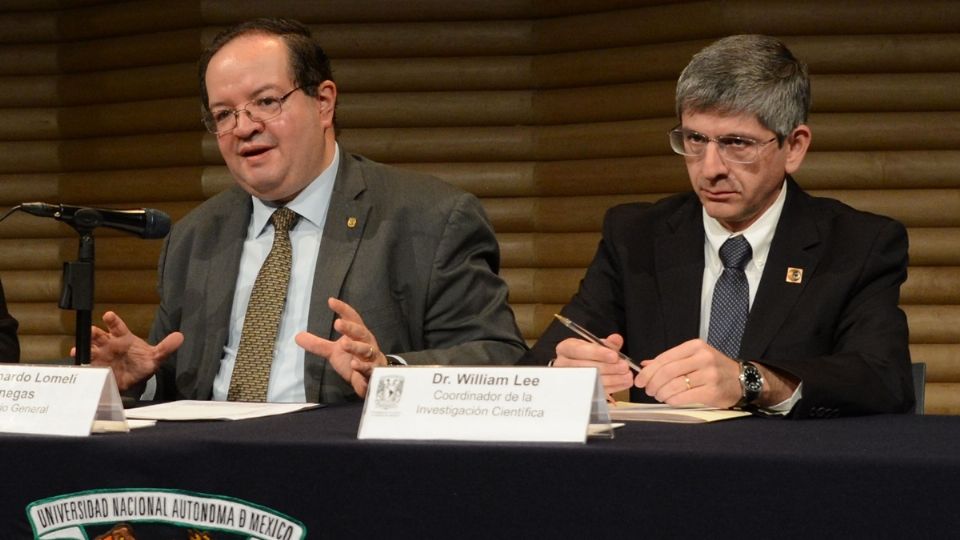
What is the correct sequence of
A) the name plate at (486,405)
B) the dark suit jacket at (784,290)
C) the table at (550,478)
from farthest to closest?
the dark suit jacket at (784,290) → the name plate at (486,405) → the table at (550,478)

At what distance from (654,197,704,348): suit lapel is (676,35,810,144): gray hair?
11.8 inches

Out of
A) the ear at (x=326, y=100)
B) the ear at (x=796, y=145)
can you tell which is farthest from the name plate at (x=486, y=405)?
the ear at (x=326, y=100)

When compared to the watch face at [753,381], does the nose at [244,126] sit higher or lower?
higher

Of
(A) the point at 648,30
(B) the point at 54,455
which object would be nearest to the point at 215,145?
(A) the point at 648,30

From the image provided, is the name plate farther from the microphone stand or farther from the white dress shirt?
the white dress shirt

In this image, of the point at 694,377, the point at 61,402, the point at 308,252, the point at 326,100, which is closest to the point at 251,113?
the point at 326,100

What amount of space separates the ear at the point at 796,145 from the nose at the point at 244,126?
49.8 inches

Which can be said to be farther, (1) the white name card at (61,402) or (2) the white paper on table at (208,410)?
(2) the white paper on table at (208,410)

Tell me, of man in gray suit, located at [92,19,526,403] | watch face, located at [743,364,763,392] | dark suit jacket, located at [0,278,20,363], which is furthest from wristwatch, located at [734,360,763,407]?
dark suit jacket, located at [0,278,20,363]

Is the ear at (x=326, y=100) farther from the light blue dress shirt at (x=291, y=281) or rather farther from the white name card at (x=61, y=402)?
the white name card at (x=61, y=402)

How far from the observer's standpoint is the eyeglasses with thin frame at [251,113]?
9.87 feet

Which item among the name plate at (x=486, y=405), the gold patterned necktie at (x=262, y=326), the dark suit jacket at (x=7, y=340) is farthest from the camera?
the dark suit jacket at (x=7, y=340)

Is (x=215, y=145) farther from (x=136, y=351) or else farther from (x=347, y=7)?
(x=136, y=351)

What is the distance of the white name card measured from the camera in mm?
1863
